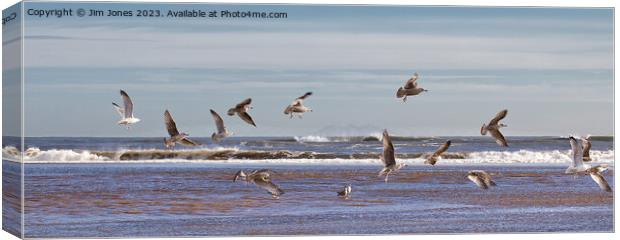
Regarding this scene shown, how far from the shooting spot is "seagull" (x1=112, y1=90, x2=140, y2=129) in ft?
67.5

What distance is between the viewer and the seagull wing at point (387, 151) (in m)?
21.2

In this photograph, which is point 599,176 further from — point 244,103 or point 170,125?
point 170,125

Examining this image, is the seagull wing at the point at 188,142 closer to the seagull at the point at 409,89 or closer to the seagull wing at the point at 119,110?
the seagull wing at the point at 119,110

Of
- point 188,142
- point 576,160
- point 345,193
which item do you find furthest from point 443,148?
point 188,142

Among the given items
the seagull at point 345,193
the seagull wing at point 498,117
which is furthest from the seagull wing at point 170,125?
the seagull wing at point 498,117

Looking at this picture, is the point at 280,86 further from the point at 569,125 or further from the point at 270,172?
the point at 569,125

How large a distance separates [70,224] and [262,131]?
103 inches

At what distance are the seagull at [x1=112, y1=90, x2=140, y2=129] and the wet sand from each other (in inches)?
22.1

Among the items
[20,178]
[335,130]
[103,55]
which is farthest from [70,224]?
[335,130]

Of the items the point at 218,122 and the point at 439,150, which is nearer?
the point at 218,122

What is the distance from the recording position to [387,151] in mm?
21219

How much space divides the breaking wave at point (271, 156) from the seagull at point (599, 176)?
4.1 inches

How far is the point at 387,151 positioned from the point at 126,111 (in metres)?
3.30

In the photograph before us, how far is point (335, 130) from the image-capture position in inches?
832
